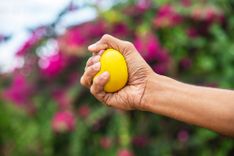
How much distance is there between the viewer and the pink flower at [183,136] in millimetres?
3641

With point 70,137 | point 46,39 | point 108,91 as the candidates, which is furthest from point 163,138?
point 108,91

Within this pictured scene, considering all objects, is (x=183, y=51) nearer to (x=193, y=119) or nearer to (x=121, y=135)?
(x=121, y=135)

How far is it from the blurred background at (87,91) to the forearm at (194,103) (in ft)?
4.64

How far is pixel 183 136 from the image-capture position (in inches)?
145

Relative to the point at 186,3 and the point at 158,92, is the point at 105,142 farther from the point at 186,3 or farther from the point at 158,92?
the point at 158,92

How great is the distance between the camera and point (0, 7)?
23.5 ft

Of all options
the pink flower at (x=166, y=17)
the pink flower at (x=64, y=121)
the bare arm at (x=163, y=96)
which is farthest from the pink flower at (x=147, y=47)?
the bare arm at (x=163, y=96)

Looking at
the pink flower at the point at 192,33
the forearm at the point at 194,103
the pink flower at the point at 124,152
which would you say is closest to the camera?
→ the forearm at the point at 194,103

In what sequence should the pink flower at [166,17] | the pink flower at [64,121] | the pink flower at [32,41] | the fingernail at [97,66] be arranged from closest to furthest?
the fingernail at [97,66] → the pink flower at [64,121] → the pink flower at [166,17] → the pink flower at [32,41]

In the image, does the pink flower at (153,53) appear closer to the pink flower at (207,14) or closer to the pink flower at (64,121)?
the pink flower at (207,14)

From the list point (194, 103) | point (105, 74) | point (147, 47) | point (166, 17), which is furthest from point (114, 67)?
point (166, 17)

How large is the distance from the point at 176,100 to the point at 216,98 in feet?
0.41

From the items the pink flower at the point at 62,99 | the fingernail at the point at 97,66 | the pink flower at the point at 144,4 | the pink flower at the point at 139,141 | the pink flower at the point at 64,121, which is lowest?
the pink flower at the point at 139,141

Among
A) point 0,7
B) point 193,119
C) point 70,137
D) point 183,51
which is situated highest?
point 193,119
